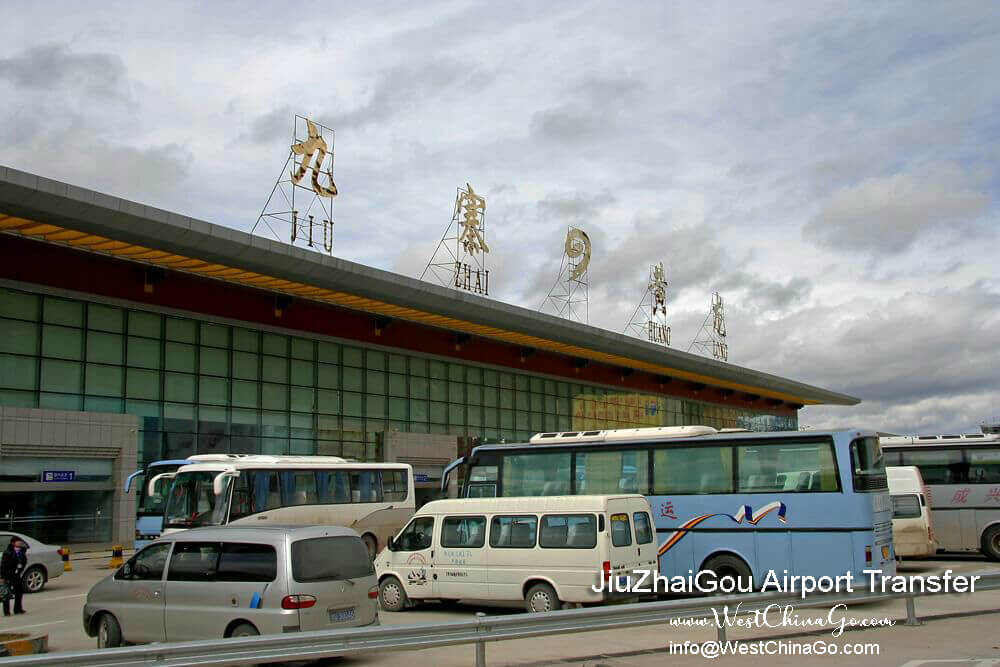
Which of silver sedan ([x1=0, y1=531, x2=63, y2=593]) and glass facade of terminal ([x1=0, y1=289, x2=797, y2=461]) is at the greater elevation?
glass facade of terminal ([x1=0, y1=289, x2=797, y2=461])

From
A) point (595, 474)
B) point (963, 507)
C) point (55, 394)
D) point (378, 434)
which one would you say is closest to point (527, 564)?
A: point (595, 474)

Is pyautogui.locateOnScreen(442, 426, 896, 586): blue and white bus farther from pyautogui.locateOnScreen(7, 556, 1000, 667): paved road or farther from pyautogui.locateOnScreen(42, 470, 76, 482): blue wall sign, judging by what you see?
pyautogui.locateOnScreen(42, 470, 76, 482): blue wall sign

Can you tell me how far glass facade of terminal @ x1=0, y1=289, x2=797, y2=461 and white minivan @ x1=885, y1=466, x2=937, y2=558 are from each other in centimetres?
2391

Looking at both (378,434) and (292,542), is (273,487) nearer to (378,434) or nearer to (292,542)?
(292,542)

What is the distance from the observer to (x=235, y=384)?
37.3m

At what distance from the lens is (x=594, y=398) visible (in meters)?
57.5

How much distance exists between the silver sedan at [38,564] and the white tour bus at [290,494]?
2397 millimetres

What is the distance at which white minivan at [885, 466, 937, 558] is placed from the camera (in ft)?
73.1

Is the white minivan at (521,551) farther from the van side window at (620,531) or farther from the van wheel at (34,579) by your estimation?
the van wheel at (34,579)

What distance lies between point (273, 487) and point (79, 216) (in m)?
10.7

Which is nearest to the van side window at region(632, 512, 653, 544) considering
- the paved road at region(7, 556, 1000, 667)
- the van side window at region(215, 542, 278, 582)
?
the paved road at region(7, 556, 1000, 667)

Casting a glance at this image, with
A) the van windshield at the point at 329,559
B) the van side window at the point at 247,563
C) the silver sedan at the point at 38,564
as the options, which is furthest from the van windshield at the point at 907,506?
the silver sedan at the point at 38,564

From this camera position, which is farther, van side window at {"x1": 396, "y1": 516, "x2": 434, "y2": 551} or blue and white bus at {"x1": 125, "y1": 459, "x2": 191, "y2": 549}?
blue and white bus at {"x1": 125, "y1": 459, "x2": 191, "y2": 549}

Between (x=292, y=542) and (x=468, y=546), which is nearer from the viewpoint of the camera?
(x=292, y=542)
